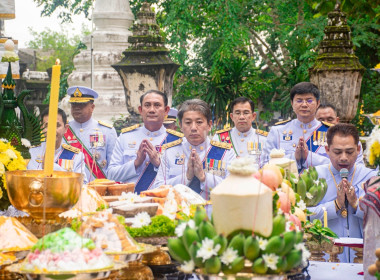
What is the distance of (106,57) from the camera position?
11.9 m

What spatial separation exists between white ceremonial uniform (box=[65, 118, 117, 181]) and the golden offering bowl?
4.03 m

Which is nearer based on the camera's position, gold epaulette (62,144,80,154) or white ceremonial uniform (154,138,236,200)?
white ceremonial uniform (154,138,236,200)

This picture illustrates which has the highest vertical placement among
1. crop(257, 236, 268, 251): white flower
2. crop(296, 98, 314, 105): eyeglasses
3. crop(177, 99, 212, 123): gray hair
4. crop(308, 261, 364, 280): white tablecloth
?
crop(296, 98, 314, 105): eyeglasses

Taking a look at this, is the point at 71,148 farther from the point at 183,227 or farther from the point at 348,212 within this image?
the point at 183,227

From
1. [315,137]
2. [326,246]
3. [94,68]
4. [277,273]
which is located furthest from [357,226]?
[94,68]

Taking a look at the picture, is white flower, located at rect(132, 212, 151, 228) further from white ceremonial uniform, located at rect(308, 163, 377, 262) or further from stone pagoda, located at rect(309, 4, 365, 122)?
stone pagoda, located at rect(309, 4, 365, 122)

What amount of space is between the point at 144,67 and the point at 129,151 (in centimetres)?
343

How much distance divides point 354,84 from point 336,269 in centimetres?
729

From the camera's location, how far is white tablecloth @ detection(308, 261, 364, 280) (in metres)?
3.41

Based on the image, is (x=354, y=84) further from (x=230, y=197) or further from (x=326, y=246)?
(x=230, y=197)

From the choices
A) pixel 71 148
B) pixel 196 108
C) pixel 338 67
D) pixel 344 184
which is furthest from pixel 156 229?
pixel 338 67

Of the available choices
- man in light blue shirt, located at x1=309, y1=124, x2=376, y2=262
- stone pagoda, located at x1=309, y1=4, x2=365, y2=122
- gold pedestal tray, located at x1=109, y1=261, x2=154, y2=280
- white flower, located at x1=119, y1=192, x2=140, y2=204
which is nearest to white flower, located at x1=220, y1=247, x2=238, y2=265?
gold pedestal tray, located at x1=109, y1=261, x2=154, y2=280

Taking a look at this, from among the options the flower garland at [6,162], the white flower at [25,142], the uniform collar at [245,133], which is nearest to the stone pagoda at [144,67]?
the uniform collar at [245,133]

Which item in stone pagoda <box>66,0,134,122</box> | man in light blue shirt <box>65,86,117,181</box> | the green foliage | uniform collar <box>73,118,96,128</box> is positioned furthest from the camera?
stone pagoda <box>66,0,134,122</box>
